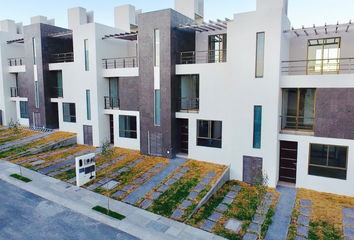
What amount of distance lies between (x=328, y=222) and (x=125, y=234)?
26.6 ft

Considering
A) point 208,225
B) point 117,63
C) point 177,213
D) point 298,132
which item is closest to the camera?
point 208,225

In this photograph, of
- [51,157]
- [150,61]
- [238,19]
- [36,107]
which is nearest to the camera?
[238,19]

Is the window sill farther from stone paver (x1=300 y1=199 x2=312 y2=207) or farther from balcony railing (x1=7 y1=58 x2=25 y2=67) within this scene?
balcony railing (x1=7 y1=58 x2=25 y2=67)

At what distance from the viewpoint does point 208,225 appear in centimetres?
1102

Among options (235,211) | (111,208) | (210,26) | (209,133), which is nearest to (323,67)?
(210,26)

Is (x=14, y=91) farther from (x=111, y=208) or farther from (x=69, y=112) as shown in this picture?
(x=111, y=208)

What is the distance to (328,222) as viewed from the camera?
1095cm

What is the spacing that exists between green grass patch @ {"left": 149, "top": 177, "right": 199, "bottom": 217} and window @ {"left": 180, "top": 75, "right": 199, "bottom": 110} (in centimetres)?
500

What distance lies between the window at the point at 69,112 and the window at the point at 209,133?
38.7 ft

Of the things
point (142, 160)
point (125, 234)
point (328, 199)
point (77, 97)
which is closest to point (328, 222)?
point (328, 199)

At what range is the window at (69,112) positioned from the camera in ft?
75.4

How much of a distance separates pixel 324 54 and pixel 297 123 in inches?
174

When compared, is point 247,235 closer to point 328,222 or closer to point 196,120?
point 328,222

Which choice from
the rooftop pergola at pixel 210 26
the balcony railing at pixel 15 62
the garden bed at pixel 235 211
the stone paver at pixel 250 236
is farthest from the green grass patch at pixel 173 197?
the balcony railing at pixel 15 62
